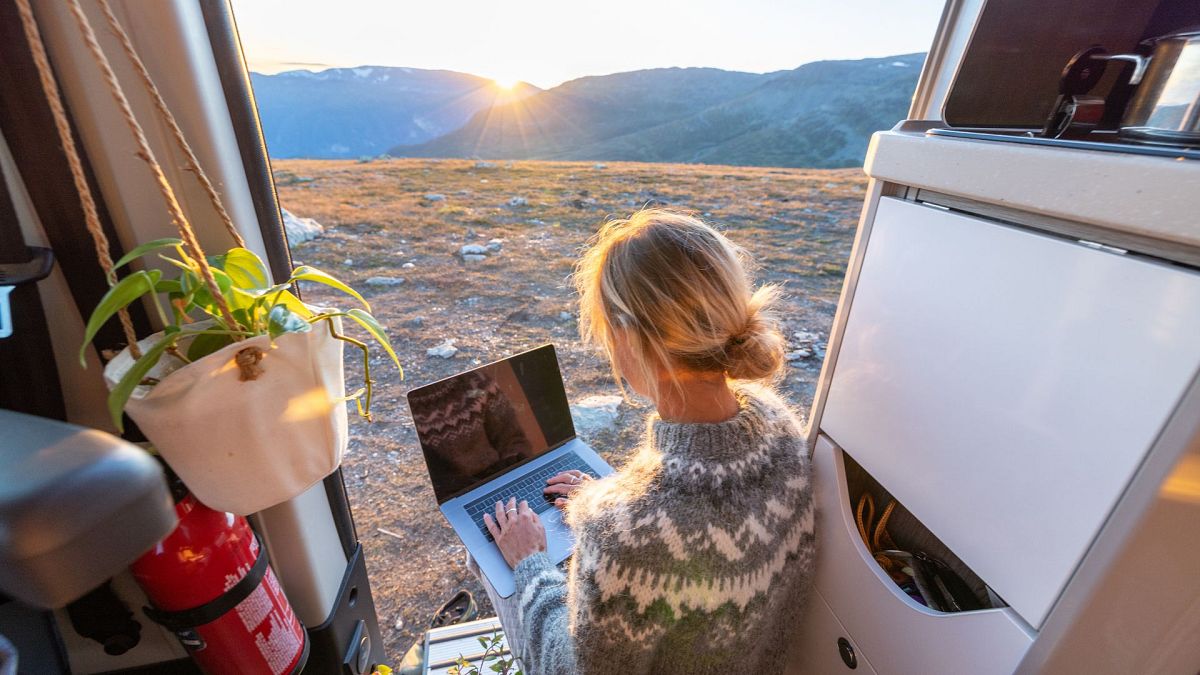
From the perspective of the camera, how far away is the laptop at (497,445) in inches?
41.2

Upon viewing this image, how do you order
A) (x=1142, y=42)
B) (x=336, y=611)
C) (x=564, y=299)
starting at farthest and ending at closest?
(x=564, y=299) < (x=336, y=611) < (x=1142, y=42)

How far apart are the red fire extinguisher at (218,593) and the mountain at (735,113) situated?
536 inches

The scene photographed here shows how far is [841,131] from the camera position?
17.1 meters

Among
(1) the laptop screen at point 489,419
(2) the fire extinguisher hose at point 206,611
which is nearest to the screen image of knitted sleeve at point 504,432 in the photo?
(1) the laptop screen at point 489,419

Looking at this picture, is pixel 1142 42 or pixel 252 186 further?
pixel 252 186

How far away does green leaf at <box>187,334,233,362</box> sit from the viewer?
593 millimetres

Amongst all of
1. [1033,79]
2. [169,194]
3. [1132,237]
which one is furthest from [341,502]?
[1033,79]

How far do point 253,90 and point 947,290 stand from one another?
39.7 inches

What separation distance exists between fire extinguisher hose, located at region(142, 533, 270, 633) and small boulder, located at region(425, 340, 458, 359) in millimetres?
1589

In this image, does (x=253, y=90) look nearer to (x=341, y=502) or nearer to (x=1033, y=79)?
(x=341, y=502)

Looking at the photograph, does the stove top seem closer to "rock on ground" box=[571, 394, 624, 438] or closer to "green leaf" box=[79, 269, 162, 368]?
"green leaf" box=[79, 269, 162, 368]

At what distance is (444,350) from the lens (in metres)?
2.37

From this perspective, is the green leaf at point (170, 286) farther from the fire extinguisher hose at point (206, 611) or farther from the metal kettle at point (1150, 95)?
the metal kettle at point (1150, 95)

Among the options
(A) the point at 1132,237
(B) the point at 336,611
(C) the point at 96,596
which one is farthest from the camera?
(B) the point at 336,611
